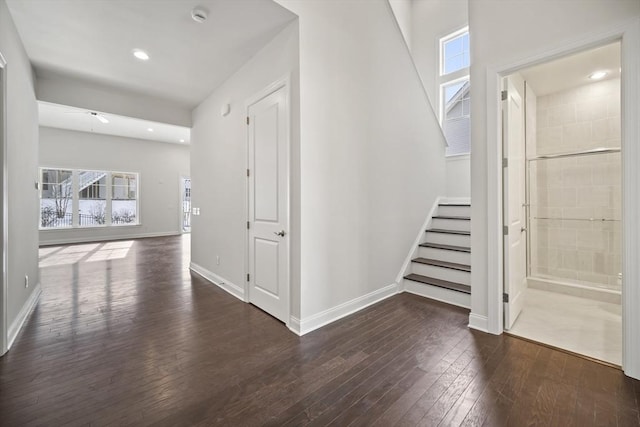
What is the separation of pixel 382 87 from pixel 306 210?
204 cm

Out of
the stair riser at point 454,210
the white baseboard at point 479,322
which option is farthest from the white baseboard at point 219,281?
the stair riser at point 454,210

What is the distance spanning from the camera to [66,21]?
265 cm

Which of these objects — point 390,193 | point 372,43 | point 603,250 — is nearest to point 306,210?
point 390,193

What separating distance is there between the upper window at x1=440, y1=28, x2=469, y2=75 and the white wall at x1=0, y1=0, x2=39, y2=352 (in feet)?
20.9

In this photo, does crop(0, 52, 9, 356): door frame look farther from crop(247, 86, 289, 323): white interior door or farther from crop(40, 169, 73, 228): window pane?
crop(40, 169, 73, 228): window pane

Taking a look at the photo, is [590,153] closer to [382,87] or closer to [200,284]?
[382,87]

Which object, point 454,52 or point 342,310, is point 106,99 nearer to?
point 342,310

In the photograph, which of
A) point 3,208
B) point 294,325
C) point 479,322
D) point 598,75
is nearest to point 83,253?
point 3,208

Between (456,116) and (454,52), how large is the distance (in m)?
1.30

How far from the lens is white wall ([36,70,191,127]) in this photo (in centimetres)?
378

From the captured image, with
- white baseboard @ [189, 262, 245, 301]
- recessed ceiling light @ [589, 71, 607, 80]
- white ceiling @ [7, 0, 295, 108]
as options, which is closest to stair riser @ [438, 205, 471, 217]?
recessed ceiling light @ [589, 71, 607, 80]

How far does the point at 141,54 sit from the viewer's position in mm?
3248

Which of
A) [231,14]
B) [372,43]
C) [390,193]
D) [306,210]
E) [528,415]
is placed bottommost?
[528,415]

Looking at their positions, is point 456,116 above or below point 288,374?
above
